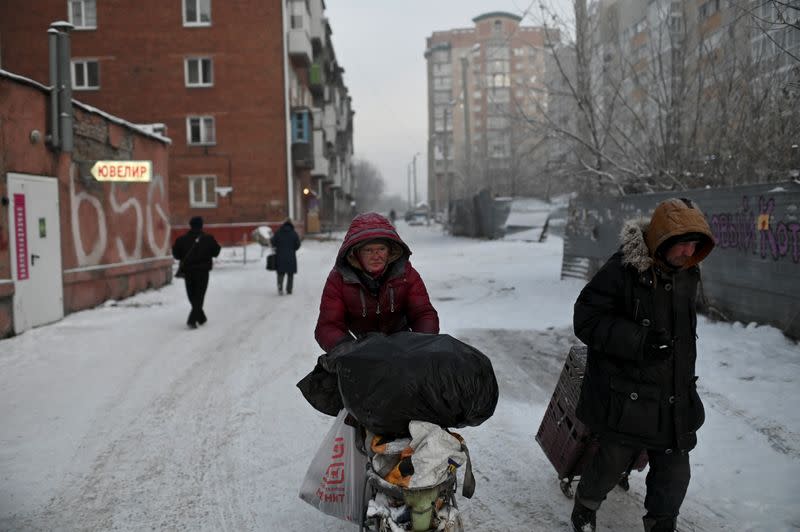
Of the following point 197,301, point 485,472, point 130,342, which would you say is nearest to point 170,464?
point 485,472

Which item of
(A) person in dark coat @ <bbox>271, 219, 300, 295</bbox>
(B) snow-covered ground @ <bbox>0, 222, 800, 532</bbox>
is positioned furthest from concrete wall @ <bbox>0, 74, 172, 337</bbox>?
(A) person in dark coat @ <bbox>271, 219, 300, 295</bbox>

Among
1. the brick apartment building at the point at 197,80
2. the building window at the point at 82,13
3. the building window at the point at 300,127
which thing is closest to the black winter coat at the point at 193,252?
the brick apartment building at the point at 197,80

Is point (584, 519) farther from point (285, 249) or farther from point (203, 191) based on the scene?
point (203, 191)

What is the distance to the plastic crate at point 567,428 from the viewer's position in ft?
12.5

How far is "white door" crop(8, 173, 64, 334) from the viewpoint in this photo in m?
9.88

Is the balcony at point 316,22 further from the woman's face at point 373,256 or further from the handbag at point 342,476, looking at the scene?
the handbag at point 342,476

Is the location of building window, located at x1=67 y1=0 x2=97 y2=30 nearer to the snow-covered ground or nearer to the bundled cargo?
the snow-covered ground

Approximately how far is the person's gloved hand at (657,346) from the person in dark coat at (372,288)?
1.02m

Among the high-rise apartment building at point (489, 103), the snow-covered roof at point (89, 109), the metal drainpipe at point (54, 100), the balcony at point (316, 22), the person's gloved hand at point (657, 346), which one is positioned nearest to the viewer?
the person's gloved hand at point (657, 346)

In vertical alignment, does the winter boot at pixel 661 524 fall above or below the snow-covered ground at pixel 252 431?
above

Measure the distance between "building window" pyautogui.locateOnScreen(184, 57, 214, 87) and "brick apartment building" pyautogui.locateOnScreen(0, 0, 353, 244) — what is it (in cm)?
5

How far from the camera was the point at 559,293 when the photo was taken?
12922mm

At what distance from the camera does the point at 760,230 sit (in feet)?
25.5

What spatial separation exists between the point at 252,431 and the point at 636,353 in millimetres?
3511
